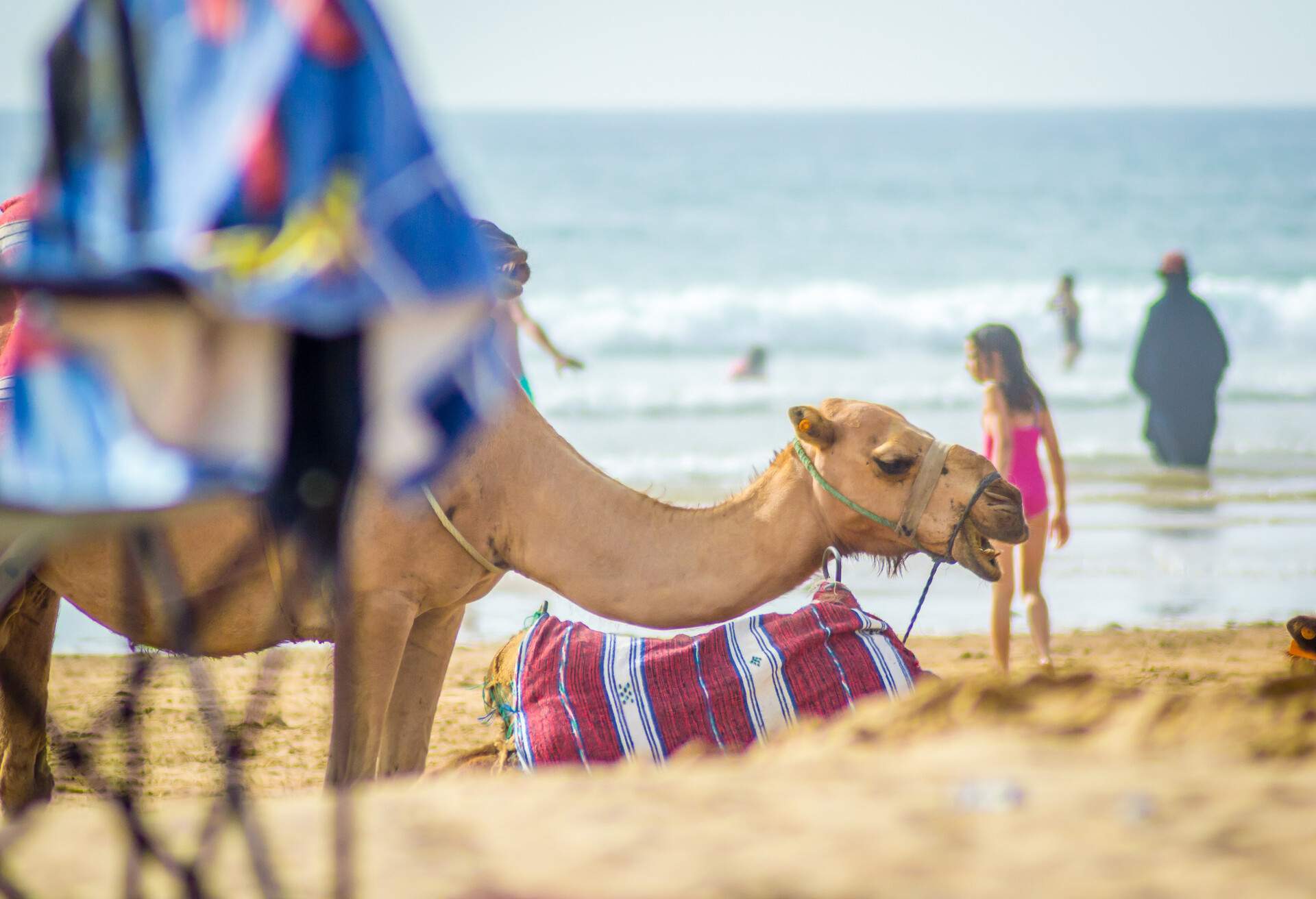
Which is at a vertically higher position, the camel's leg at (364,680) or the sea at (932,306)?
the camel's leg at (364,680)

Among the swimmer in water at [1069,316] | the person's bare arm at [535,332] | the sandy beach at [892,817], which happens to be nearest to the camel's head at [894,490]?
the sandy beach at [892,817]

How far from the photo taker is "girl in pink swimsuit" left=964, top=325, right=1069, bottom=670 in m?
7.84

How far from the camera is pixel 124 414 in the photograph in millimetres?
2283

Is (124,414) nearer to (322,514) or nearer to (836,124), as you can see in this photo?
(322,514)

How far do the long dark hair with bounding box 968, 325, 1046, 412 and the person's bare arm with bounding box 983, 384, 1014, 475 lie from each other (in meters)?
0.09

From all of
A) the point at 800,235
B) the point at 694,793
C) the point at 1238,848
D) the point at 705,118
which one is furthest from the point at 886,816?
the point at 705,118

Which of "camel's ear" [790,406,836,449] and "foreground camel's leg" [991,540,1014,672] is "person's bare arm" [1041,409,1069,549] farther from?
"camel's ear" [790,406,836,449]

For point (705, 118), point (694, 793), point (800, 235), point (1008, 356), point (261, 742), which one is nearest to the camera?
point (694, 793)

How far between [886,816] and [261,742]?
16.7 ft

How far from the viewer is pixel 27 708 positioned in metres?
4.99

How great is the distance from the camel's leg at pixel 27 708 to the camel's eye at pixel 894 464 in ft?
9.38

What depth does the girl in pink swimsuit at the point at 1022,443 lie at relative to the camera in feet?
25.7

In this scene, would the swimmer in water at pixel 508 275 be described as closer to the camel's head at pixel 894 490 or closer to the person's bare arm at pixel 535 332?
the camel's head at pixel 894 490

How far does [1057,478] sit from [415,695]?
15.1ft
